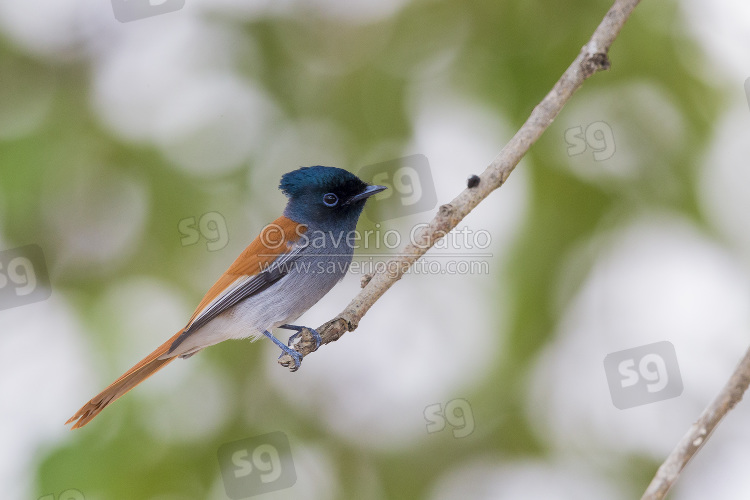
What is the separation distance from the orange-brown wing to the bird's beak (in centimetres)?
25

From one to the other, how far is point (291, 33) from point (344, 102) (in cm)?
48

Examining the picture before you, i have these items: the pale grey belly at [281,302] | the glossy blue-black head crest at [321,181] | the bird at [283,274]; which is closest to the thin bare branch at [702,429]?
the bird at [283,274]

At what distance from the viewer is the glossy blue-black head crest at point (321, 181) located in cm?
284

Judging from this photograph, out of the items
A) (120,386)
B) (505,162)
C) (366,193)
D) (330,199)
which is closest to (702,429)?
(505,162)

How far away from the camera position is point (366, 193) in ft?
9.16

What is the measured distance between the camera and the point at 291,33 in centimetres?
334

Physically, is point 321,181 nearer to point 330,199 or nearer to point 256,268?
point 330,199


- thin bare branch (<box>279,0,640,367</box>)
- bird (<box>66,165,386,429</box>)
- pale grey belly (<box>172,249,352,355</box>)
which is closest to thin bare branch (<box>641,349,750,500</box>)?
thin bare branch (<box>279,0,640,367</box>)

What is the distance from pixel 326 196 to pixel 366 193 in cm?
19

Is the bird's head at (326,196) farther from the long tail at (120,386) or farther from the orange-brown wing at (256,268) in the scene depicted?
the long tail at (120,386)

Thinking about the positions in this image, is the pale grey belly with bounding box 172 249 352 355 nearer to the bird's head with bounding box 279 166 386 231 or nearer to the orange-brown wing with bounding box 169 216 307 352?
the orange-brown wing with bounding box 169 216 307 352

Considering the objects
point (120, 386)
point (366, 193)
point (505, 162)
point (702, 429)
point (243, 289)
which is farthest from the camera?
point (366, 193)

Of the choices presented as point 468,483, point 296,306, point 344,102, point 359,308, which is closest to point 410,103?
point 344,102

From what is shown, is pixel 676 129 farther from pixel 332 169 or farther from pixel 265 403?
pixel 265 403
